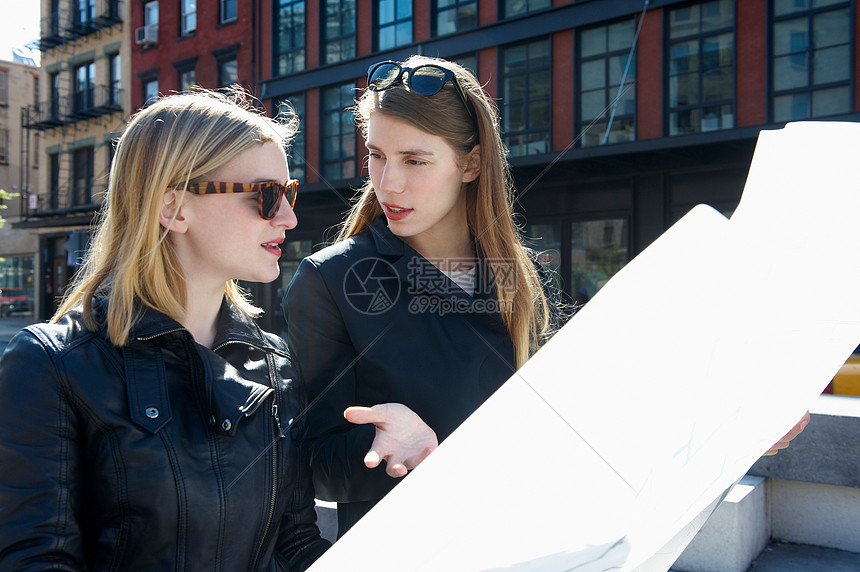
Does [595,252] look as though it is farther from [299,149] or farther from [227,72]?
[227,72]

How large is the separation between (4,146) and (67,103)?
38.3ft

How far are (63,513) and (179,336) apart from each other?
0.40 meters

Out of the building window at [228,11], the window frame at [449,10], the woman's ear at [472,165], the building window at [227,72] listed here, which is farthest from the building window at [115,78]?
the woman's ear at [472,165]

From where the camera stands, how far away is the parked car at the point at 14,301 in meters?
30.4

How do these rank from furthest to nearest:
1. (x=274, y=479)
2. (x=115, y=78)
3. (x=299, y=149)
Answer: (x=115, y=78)
(x=299, y=149)
(x=274, y=479)

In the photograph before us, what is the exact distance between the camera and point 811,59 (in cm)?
1139

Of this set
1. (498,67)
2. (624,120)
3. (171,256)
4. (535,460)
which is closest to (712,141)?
(624,120)

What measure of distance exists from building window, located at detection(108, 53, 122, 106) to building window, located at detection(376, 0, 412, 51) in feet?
40.6

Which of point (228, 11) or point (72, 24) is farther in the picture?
point (72, 24)

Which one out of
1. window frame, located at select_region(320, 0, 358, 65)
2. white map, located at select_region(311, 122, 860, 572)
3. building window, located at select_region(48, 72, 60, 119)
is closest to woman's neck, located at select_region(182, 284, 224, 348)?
white map, located at select_region(311, 122, 860, 572)

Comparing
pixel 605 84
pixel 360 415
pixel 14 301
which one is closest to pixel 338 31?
pixel 605 84

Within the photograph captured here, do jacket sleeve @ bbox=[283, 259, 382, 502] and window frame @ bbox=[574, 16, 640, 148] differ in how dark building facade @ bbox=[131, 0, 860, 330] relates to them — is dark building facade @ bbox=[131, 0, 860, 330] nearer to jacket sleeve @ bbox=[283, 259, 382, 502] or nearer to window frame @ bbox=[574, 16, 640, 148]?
window frame @ bbox=[574, 16, 640, 148]

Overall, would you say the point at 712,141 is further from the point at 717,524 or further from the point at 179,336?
the point at 179,336

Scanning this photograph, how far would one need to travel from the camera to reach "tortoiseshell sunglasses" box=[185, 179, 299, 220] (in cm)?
153
